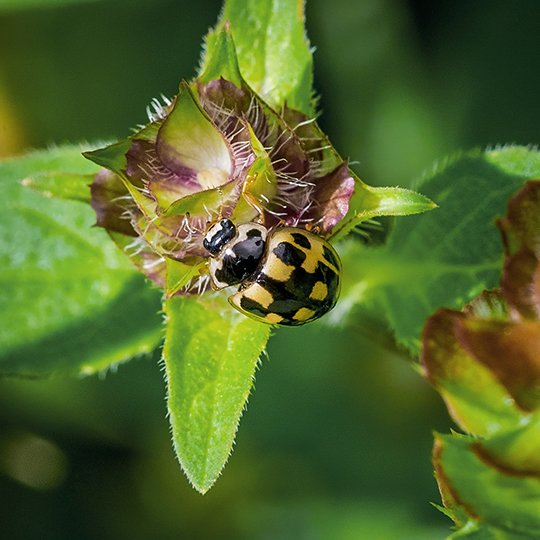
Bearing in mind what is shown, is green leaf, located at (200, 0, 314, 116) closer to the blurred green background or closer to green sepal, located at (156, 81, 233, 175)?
green sepal, located at (156, 81, 233, 175)

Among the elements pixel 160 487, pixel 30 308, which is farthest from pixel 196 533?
pixel 30 308

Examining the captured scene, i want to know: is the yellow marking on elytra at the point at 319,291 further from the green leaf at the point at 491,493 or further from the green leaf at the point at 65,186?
the green leaf at the point at 65,186

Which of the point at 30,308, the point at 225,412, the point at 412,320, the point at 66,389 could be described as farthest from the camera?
the point at 66,389

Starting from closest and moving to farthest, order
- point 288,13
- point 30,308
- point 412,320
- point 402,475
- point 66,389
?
point 288,13
point 412,320
point 30,308
point 402,475
point 66,389

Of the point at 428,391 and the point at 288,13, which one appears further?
→ the point at 428,391

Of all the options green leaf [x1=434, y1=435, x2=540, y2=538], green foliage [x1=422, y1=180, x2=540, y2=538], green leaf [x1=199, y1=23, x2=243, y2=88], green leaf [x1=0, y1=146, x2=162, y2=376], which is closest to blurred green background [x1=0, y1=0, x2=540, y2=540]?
green leaf [x1=0, y1=146, x2=162, y2=376]

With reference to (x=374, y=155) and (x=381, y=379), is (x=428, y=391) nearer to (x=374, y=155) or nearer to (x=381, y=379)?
(x=381, y=379)

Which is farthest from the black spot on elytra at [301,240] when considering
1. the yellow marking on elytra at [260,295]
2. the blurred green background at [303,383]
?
the blurred green background at [303,383]
